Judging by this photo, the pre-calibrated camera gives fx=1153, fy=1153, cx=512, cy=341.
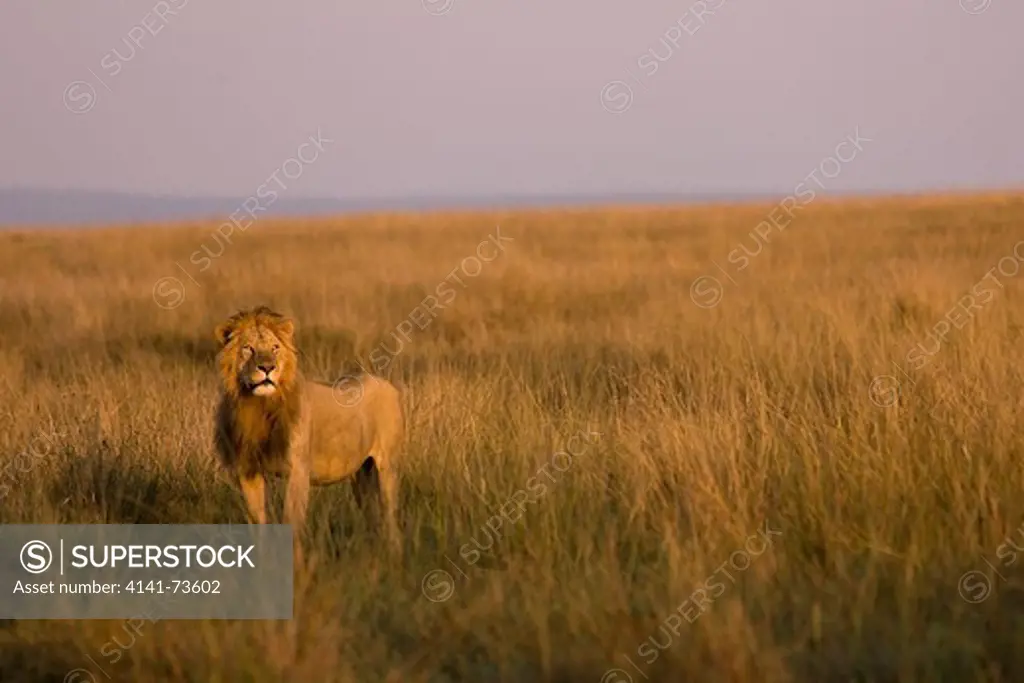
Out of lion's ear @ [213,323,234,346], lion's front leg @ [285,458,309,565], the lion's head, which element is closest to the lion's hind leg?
lion's front leg @ [285,458,309,565]

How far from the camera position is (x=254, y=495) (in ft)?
14.8

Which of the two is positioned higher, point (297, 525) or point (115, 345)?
point (115, 345)

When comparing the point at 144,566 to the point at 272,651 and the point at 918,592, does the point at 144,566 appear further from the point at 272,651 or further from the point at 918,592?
the point at 918,592

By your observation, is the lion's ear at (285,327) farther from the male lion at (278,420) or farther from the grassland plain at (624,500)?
the grassland plain at (624,500)

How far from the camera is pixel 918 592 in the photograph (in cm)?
364

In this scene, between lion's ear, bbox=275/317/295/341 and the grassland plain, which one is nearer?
the grassland plain

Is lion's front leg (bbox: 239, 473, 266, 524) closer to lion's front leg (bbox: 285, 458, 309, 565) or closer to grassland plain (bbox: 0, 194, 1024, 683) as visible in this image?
lion's front leg (bbox: 285, 458, 309, 565)

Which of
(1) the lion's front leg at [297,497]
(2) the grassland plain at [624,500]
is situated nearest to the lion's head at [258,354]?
(1) the lion's front leg at [297,497]

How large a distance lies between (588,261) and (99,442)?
13069 millimetres

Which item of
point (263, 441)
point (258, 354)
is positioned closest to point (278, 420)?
point (263, 441)

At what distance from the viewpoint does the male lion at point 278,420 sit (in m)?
4.33

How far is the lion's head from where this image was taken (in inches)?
170

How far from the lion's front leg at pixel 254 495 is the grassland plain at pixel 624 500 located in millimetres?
283

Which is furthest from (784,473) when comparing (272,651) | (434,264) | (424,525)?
(434,264)
